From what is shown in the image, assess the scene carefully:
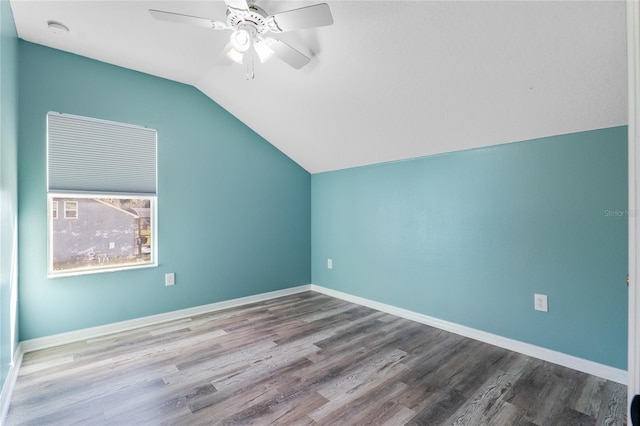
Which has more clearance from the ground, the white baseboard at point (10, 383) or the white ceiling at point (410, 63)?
the white ceiling at point (410, 63)

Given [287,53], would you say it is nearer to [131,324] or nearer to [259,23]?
[259,23]

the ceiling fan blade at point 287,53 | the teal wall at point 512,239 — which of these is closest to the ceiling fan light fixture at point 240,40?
the ceiling fan blade at point 287,53

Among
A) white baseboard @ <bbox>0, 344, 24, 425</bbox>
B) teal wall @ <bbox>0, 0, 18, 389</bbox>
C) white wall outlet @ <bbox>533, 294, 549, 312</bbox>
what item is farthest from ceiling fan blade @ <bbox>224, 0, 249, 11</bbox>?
white wall outlet @ <bbox>533, 294, 549, 312</bbox>

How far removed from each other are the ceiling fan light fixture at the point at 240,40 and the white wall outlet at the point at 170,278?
234cm

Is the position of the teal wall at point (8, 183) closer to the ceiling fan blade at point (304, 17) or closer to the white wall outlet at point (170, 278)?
the white wall outlet at point (170, 278)

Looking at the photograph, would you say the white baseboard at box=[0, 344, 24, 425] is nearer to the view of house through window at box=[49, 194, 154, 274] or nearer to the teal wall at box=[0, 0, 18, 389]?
the teal wall at box=[0, 0, 18, 389]

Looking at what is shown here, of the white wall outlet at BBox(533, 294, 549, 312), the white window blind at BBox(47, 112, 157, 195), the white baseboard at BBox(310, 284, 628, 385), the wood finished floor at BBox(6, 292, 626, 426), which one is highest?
the white window blind at BBox(47, 112, 157, 195)

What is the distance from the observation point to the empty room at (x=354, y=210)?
5.55ft

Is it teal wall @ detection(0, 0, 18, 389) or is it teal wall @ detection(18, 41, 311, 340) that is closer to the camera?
teal wall @ detection(0, 0, 18, 389)

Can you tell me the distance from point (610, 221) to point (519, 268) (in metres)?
0.66

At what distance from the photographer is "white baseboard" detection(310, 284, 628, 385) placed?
1.95 metres

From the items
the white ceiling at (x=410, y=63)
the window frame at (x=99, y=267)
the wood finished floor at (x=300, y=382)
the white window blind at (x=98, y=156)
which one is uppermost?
the white ceiling at (x=410, y=63)

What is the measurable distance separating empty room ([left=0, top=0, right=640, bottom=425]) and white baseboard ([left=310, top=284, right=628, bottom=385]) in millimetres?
15

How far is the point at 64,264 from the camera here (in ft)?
8.42
